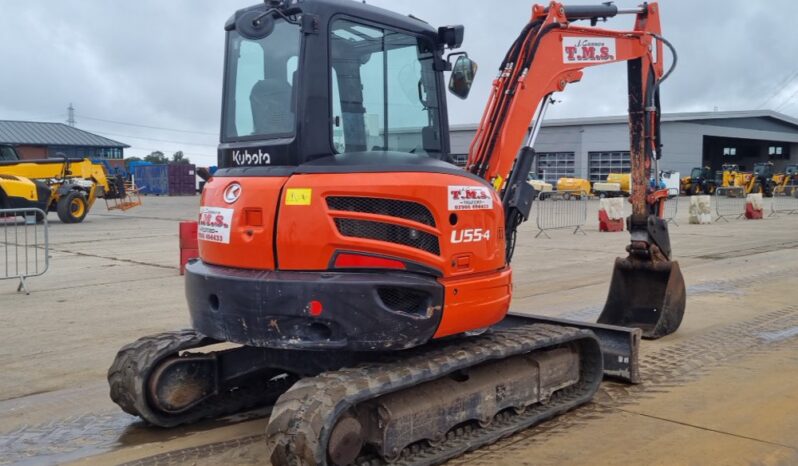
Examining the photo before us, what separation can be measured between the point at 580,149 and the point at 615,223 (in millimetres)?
34834

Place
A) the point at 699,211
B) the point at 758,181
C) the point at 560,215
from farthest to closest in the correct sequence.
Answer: the point at 758,181 → the point at 699,211 → the point at 560,215

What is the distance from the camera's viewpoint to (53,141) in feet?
210

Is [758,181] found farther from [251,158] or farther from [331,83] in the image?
[251,158]

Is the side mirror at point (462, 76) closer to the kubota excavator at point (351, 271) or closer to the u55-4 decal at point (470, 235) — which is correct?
the kubota excavator at point (351, 271)

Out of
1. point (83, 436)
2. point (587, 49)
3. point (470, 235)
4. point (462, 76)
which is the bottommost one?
point (83, 436)

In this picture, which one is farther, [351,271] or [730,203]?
[730,203]

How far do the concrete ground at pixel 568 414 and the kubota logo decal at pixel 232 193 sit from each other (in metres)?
1.66

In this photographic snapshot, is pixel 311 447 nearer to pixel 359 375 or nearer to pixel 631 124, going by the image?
pixel 359 375

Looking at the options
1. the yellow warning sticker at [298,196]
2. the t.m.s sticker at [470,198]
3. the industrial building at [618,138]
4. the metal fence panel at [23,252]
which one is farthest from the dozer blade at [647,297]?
the industrial building at [618,138]

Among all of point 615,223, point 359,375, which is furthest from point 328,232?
point 615,223

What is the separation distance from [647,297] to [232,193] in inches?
199

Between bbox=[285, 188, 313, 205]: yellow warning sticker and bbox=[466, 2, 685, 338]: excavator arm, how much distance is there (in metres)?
1.83

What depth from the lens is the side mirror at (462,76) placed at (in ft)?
17.3

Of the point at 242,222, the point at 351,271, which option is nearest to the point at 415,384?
the point at 351,271
